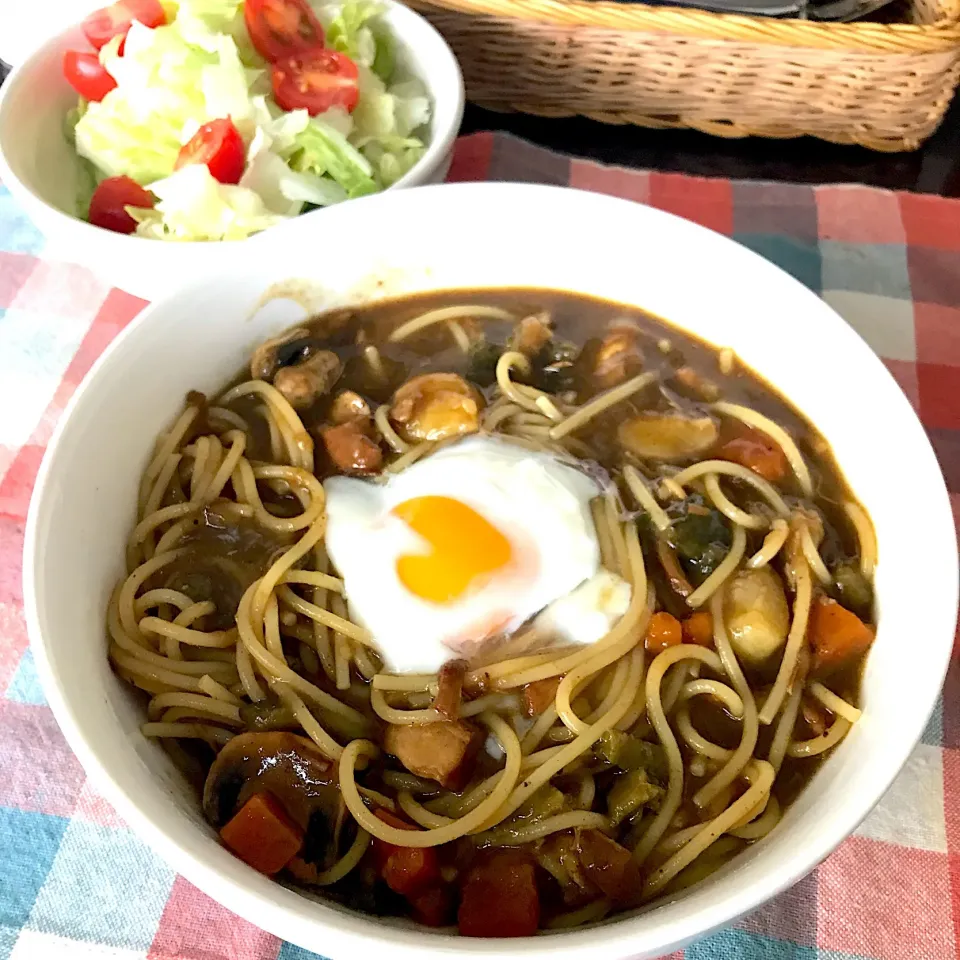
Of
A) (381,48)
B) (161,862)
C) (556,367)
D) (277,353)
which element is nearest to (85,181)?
(381,48)

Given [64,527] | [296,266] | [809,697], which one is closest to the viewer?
[64,527]

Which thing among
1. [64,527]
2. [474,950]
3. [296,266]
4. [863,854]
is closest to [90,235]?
[296,266]

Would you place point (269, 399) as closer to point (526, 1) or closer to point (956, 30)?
point (526, 1)

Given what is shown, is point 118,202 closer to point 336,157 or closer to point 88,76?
point 88,76

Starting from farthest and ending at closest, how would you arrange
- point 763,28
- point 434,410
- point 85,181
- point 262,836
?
point 85,181, point 763,28, point 434,410, point 262,836

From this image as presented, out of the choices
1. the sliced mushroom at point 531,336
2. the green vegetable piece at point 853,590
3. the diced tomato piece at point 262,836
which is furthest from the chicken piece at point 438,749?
the sliced mushroom at point 531,336

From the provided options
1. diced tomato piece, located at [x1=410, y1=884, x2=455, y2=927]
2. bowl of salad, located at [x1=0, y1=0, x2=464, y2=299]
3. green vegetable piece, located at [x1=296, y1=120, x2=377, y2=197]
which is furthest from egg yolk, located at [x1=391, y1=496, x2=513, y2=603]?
green vegetable piece, located at [x1=296, y1=120, x2=377, y2=197]
